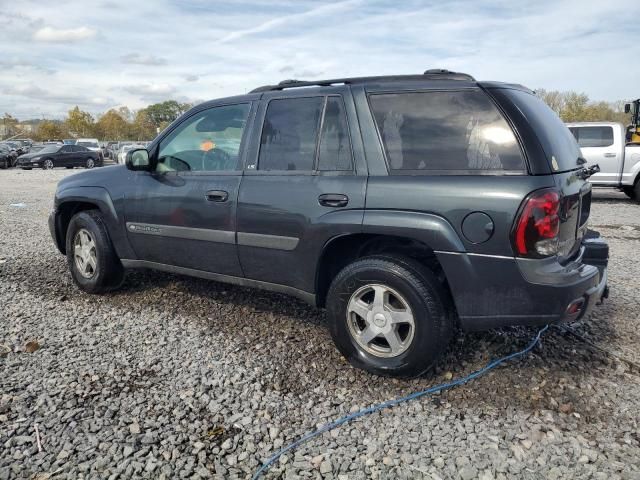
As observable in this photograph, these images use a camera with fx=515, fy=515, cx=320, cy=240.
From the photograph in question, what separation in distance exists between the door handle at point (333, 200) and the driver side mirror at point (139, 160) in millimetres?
1777

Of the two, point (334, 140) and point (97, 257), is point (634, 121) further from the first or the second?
point (97, 257)

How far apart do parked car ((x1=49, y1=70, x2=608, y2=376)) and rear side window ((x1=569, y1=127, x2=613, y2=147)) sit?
10.7m

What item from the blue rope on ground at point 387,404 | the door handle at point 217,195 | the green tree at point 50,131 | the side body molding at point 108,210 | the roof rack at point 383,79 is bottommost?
the blue rope on ground at point 387,404

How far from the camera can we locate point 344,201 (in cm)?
326

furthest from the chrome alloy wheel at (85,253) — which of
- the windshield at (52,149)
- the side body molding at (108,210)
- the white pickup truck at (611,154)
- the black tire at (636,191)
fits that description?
the windshield at (52,149)

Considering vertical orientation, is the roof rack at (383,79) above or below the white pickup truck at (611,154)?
above

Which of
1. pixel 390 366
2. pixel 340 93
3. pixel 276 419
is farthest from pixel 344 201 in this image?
pixel 276 419

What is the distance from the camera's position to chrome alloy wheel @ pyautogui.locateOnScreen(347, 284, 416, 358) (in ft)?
10.3

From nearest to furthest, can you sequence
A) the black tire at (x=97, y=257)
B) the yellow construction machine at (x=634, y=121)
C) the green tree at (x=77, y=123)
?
the black tire at (x=97, y=257), the yellow construction machine at (x=634, y=121), the green tree at (x=77, y=123)

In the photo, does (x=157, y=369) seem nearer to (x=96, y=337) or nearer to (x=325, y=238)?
(x=96, y=337)

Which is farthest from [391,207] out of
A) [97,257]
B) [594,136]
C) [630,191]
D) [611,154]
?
[630,191]

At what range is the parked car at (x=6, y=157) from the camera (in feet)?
91.4

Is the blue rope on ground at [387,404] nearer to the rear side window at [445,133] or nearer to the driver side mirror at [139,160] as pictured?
the rear side window at [445,133]

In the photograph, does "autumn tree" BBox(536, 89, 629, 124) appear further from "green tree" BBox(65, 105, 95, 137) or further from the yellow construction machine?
"green tree" BBox(65, 105, 95, 137)
